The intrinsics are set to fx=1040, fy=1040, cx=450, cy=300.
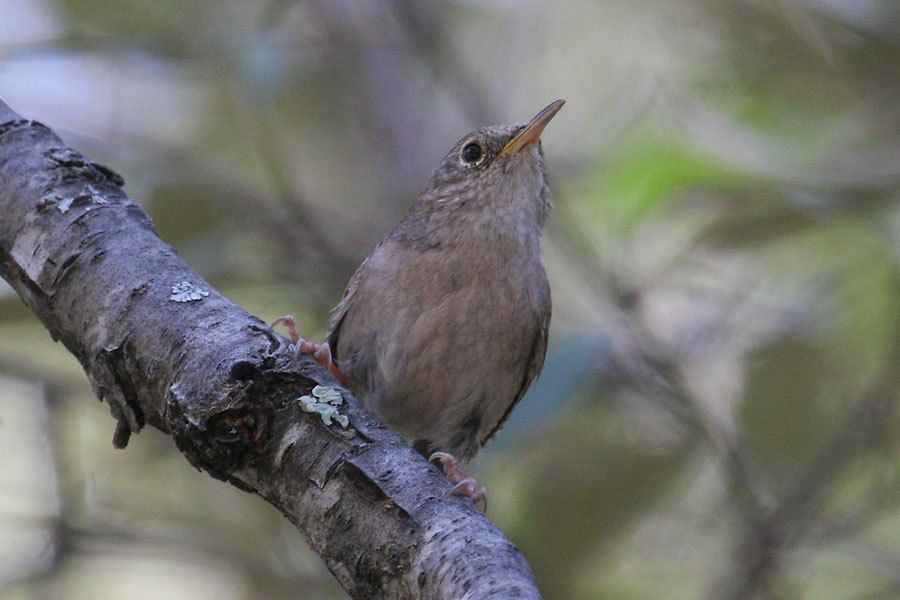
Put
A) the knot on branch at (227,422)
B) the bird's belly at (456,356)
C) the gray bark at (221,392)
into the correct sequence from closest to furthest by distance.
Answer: the gray bark at (221,392) < the knot on branch at (227,422) < the bird's belly at (456,356)

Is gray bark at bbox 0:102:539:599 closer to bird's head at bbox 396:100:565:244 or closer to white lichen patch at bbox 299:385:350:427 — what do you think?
white lichen patch at bbox 299:385:350:427

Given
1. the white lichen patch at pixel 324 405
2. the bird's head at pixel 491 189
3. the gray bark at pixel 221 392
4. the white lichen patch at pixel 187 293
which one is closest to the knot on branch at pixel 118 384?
the gray bark at pixel 221 392

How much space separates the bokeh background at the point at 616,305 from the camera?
187 inches

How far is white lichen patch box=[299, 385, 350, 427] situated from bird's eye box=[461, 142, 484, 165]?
7.24 feet

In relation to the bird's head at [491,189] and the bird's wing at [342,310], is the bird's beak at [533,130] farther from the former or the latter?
the bird's wing at [342,310]

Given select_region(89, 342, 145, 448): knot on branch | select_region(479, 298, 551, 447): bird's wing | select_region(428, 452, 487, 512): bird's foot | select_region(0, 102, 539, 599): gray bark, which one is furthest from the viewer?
select_region(479, 298, 551, 447): bird's wing

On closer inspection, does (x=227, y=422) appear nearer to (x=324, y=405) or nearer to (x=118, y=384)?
(x=324, y=405)

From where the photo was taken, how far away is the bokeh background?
4762 mm

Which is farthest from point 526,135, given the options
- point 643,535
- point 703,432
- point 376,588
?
point 376,588

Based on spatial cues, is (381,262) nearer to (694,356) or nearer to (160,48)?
(694,356)

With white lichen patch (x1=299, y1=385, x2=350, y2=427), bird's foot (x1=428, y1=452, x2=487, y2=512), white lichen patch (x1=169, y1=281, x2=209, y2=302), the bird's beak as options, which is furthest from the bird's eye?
white lichen patch (x1=299, y1=385, x2=350, y2=427)

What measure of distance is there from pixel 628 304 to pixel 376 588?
284 cm

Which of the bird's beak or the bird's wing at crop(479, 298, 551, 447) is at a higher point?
the bird's beak

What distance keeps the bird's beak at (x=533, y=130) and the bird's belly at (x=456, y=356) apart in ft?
2.19
